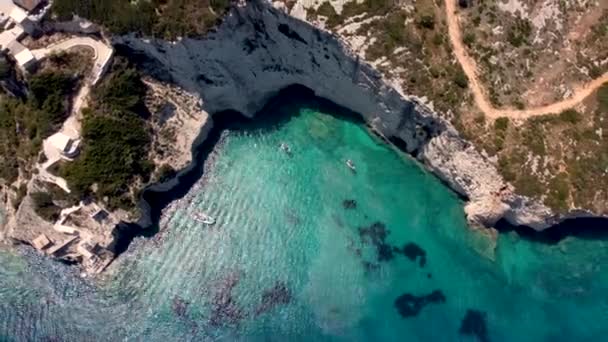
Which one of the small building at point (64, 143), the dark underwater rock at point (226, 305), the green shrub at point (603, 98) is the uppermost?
the green shrub at point (603, 98)

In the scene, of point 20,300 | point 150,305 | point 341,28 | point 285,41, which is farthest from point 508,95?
point 20,300

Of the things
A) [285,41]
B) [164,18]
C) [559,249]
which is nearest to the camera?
[164,18]

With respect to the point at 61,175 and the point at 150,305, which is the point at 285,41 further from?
the point at 150,305

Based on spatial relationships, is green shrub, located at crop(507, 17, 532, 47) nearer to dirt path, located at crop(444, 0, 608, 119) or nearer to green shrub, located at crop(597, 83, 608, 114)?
dirt path, located at crop(444, 0, 608, 119)

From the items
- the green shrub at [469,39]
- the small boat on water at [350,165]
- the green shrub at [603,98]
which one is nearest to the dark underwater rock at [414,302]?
the small boat on water at [350,165]

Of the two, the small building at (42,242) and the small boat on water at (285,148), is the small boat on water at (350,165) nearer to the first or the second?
the small boat on water at (285,148)

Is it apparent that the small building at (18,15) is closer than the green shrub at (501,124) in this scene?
No

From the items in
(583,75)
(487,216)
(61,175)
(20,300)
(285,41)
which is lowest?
(20,300)
